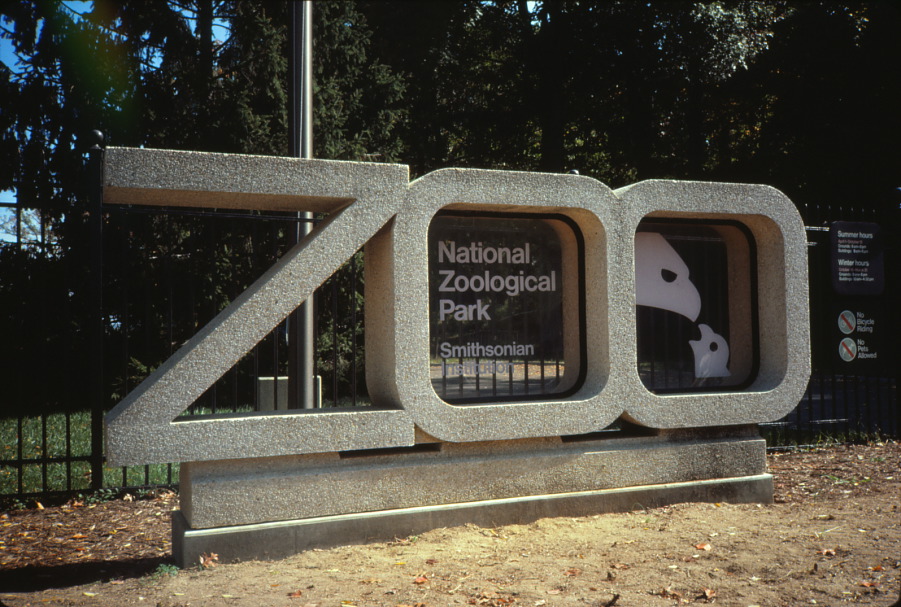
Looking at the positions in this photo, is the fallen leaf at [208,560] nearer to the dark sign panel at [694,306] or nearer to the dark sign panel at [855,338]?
the dark sign panel at [694,306]

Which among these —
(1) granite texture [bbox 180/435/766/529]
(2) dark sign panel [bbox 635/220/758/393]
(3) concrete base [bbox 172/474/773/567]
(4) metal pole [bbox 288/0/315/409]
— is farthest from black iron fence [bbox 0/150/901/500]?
(2) dark sign panel [bbox 635/220/758/393]

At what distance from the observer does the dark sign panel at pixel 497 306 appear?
5535 mm

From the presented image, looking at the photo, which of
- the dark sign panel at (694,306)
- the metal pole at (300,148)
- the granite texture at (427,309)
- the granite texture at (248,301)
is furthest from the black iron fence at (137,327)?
the dark sign panel at (694,306)

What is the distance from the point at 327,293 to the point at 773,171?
12.8m

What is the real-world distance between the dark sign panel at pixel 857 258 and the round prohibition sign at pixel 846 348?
56 cm

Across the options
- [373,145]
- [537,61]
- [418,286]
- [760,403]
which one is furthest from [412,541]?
[537,61]

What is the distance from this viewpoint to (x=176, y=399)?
451 cm

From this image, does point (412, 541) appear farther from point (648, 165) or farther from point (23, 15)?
point (648, 165)

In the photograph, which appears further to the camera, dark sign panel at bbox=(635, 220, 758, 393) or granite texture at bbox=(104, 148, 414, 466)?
dark sign panel at bbox=(635, 220, 758, 393)

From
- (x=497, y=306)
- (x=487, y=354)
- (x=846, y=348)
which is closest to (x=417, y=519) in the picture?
(x=487, y=354)

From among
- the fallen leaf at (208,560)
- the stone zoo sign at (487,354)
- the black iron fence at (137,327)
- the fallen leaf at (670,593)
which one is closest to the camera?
the fallen leaf at (670,593)

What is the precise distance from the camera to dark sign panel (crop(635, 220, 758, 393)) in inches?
247

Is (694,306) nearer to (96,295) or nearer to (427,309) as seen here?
(427,309)

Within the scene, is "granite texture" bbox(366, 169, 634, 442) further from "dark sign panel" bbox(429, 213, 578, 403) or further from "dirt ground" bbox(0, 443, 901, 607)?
"dirt ground" bbox(0, 443, 901, 607)
